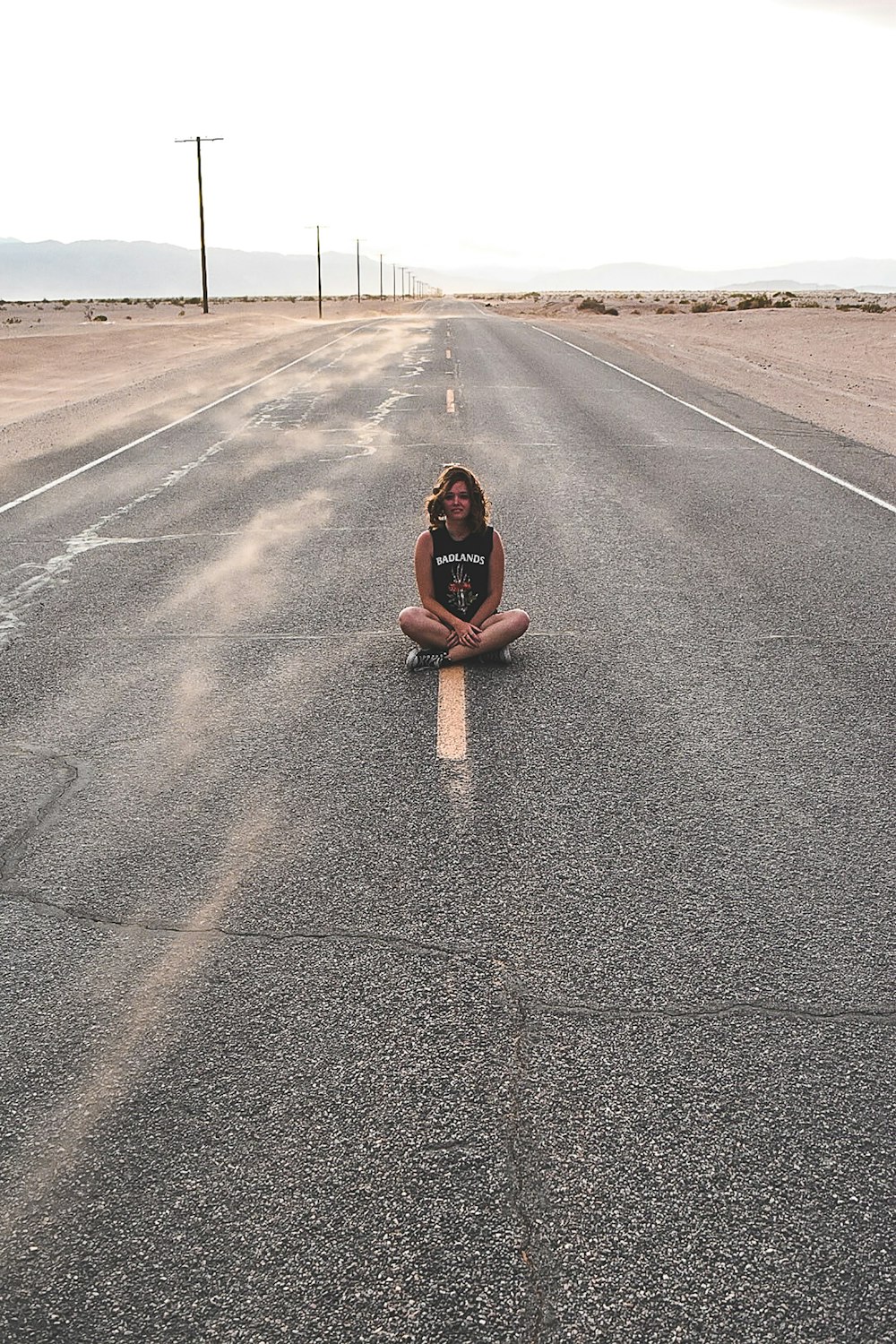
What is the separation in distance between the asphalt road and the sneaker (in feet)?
0.57

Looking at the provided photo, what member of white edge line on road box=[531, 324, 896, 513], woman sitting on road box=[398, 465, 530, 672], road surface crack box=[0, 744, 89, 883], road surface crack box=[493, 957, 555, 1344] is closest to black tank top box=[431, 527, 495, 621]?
woman sitting on road box=[398, 465, 530, 672]

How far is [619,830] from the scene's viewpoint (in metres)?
4.41

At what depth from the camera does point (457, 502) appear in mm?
6152

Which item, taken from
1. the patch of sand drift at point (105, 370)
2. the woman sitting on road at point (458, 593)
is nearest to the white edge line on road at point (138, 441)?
the patch of sand drift at point (105, 370)

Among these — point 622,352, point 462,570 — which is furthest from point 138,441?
point 622,352

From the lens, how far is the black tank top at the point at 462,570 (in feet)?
20.9

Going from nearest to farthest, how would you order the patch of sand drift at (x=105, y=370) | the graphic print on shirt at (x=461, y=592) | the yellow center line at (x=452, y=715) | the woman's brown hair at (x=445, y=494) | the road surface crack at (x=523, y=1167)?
1. the road surface crack at (x=523, y=1167)
2. the yellow center line at (x=452, y=715)
3. the woman's brown hair at (x=445, y=494)
4. the graphic print on shirt at (x=461, y=592)
5. the patch of sand drift at (x=105, y=370)

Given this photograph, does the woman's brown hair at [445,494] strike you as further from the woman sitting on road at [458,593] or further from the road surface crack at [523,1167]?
the road surface crack at [523,1167]

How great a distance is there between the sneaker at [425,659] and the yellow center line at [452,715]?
0.17 ft

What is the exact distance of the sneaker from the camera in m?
6.35

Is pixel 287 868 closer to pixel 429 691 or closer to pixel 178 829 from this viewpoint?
pixel 178 829

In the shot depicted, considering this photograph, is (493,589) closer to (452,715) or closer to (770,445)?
(452,715)

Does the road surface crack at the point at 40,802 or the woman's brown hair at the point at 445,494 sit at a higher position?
the woman's brown hair at the point at 445,494

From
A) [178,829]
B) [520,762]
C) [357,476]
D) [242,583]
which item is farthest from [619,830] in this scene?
[357,476]
